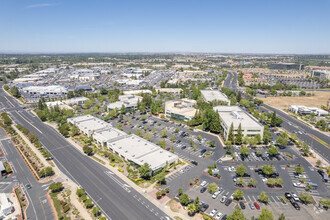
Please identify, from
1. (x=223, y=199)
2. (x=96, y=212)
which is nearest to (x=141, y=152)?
(x=96, y=212)

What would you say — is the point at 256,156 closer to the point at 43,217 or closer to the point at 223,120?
the point at 223,120

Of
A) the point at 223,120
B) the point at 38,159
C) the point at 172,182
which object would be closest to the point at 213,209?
the point at 172,182

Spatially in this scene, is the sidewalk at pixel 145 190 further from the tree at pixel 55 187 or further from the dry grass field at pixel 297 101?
the dry grass field at pixel 297 101

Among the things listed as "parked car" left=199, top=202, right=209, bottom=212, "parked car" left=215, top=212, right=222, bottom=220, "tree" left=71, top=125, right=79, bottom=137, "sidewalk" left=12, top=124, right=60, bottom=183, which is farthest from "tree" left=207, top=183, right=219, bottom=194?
"tree" left=71, top=125, right=79, bottom=137

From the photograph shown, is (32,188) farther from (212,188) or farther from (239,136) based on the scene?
(239,136)

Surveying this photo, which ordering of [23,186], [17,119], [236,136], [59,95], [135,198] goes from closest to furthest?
[135,198], [23,186], [236,136], [17,119], [59,95]

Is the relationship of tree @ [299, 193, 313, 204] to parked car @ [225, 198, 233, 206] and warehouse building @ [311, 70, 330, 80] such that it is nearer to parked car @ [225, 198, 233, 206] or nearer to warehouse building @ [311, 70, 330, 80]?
parked car @ [225, 198, 233, 206]
